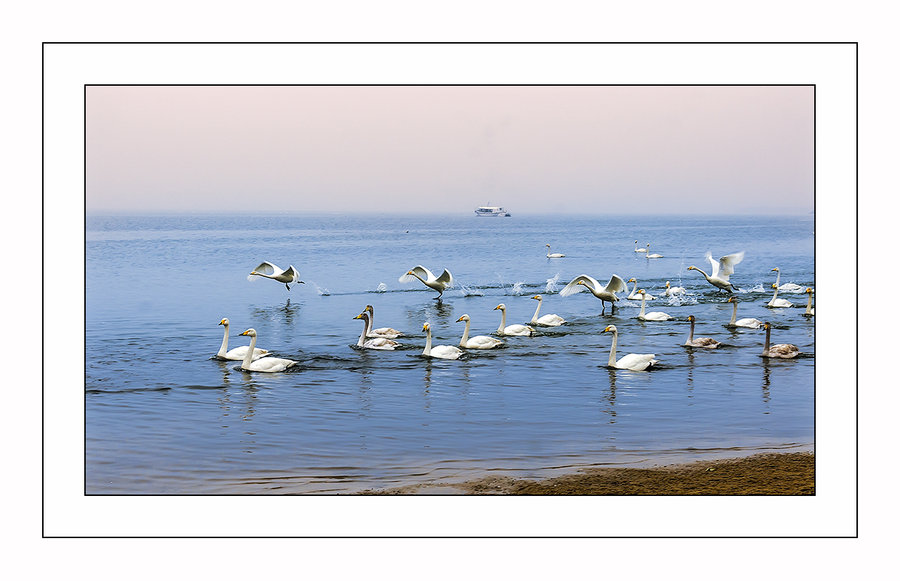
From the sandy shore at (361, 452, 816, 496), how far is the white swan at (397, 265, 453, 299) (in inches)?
181

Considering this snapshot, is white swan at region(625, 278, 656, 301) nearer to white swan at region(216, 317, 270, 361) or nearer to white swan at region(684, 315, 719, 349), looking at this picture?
white swan at region(684, 315, 719, 349)

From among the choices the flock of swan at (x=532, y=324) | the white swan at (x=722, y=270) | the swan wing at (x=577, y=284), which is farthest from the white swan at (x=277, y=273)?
the white swan at (x=722, y=270)

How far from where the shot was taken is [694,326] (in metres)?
11.8

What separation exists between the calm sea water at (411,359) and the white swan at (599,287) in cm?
18

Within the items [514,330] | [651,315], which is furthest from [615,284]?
[514,330]

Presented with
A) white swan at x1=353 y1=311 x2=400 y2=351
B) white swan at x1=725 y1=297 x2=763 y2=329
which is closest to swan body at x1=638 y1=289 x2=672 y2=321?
white swan at x1=725 y1=297 x2=763 y2=329

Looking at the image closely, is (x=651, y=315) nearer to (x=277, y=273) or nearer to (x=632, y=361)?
(x=632, y=361)

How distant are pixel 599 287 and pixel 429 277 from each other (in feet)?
7.22

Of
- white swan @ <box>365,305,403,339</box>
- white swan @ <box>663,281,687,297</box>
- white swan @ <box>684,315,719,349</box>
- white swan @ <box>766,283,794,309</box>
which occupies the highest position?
white swan @ <box>663,281,687,297</box>

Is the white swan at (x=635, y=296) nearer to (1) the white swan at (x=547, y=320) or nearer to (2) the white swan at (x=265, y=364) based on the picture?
(1) the white swan at (x=547, y=320)

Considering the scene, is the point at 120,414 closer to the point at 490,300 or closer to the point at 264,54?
→ the point at 264,54

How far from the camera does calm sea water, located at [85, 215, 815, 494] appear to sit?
7844 mm

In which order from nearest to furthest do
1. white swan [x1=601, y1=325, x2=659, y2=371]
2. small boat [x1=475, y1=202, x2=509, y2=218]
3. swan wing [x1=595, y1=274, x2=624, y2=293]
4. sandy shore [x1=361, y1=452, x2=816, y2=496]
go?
sandy shore [x1=361, y1=452, x2=816, y2=496]
small boat [x1=475, y1=202, x2=509, y2=218]
white swan [x1=601, y1=325, x2=659, y2=371]
swan wing [x1=595, y1=274, x2=624, y2=293]
